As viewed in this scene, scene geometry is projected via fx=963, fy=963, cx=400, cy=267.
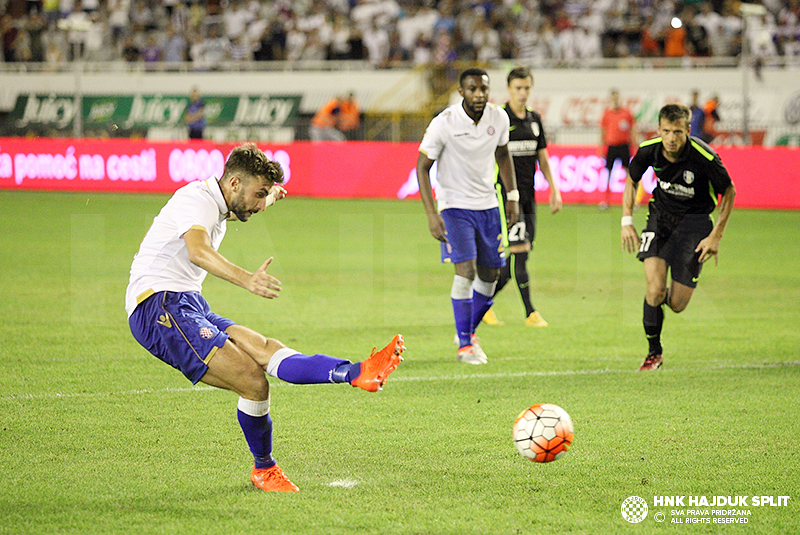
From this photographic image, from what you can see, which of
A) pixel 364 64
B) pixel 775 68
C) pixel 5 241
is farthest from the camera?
pixel 364 64

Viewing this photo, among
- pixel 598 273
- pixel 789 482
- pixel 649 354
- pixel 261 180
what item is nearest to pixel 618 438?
pixel 789 482

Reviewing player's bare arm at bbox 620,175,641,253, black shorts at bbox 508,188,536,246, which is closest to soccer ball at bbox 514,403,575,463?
player's bare arm at bbox 620,175,641,253

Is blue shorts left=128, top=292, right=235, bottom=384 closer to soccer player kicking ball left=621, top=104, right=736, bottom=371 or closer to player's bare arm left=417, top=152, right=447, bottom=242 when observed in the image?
player's bare arm left=417, top=152, right=447, bottom=242

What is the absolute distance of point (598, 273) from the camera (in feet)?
41.1

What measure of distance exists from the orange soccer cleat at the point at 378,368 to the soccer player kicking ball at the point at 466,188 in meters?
3.49

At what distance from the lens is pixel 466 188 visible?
314 inches

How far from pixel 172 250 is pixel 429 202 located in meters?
3.29

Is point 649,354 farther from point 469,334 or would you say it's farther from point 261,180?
point 261,180

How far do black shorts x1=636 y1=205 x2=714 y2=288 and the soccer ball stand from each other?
2.79 metres

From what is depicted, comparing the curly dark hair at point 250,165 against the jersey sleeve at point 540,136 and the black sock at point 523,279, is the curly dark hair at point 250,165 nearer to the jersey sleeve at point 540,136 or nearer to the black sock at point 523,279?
the black sock at point 523,279

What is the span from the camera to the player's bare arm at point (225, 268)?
13.8 ft

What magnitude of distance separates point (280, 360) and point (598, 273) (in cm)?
855

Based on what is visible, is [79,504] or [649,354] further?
[649,354]

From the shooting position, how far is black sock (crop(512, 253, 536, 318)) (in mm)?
9422
